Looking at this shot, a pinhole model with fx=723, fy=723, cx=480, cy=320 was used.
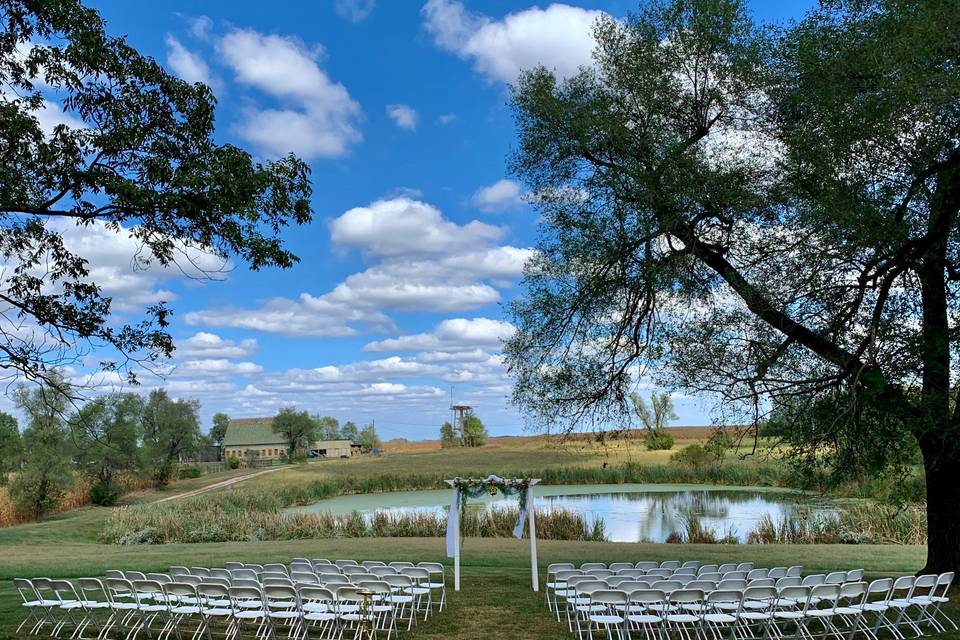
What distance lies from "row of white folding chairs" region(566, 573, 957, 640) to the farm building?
266 ft

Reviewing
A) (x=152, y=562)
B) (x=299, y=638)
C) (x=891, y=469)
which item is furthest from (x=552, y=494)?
(x=299, y=638)

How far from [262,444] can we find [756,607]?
293 ft

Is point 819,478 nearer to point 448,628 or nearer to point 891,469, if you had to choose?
point 891,469

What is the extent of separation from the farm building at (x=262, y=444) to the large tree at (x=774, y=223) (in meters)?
78.1

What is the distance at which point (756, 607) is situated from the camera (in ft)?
29.0

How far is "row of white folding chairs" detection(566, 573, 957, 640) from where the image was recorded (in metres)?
8.00

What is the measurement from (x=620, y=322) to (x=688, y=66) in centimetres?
472

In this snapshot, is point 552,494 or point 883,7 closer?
point 883,7

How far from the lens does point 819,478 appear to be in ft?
36.6

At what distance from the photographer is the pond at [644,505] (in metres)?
24.6

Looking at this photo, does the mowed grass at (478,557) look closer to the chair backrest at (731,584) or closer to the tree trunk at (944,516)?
the chair backrest at (731,584)

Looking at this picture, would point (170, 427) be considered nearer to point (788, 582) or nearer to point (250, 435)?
point (250, 435)

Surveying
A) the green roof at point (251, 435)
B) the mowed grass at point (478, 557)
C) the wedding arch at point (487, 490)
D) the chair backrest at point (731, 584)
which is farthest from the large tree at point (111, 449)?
the green roof at point (251, 435)

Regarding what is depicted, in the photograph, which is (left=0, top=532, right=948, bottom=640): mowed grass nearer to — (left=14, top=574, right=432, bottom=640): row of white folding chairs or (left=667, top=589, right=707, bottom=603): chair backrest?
(left=14, top=574, right=432, bottom=640): row of white folding chairs
